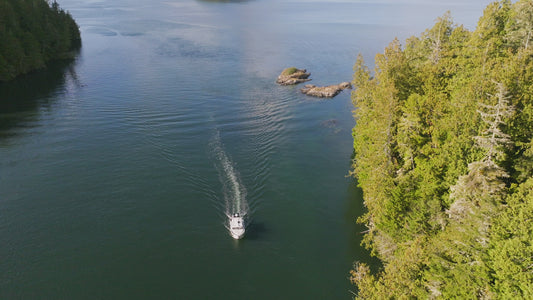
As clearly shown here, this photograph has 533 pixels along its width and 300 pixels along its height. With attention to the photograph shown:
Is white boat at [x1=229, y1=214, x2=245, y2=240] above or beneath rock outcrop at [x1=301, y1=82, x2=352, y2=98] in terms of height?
beneath

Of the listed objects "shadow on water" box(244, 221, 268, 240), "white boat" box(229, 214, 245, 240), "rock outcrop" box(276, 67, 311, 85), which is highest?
"rock outcrop" box(276, 67, 311, 85)

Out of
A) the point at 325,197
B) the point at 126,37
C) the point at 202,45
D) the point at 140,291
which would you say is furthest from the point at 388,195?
the point at 126,37

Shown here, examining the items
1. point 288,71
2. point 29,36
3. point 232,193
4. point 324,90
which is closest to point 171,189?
point 232,193

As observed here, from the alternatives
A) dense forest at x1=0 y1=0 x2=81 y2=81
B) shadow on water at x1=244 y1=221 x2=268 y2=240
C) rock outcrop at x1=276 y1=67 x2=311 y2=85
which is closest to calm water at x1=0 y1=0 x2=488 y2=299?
shadow on water at x1=244 y1=221 x2=268 y2=240

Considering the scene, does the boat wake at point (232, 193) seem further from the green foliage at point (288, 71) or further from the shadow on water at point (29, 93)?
the green foliage at point (288, 71)

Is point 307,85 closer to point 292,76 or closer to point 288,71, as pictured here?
point 292,76

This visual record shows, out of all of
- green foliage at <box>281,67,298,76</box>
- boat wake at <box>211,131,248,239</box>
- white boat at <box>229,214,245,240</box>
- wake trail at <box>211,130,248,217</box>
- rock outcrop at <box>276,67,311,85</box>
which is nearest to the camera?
white boat at <box>229,214,245,240</box>

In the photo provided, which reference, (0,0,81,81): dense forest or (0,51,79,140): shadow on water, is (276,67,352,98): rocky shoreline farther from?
(0,0,81,81): dense forest
